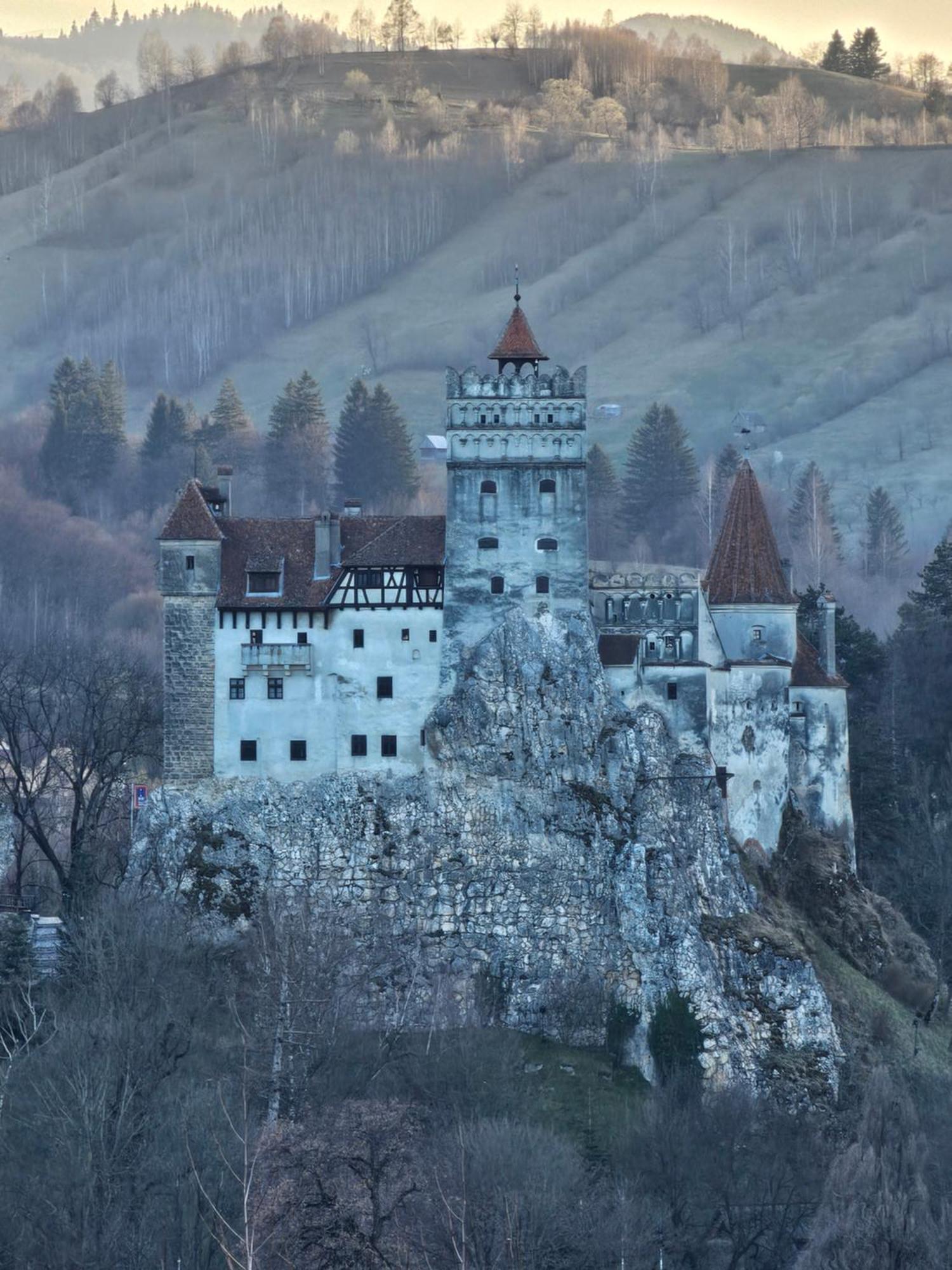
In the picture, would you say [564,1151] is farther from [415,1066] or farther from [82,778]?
[82,778]

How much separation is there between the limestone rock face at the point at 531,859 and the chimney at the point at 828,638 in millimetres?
7873

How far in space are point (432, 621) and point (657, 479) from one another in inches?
2926

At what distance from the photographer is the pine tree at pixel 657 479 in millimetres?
170375

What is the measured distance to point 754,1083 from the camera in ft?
306

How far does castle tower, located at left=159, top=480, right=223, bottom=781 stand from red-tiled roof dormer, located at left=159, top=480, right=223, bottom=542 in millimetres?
29

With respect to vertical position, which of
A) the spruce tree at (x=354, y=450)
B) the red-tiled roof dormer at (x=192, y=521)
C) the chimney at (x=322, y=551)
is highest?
the spruce tree at (x=354, y=450)

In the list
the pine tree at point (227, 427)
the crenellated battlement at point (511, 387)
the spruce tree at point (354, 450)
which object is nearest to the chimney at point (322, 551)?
the crenellated battlement at point (511, 387)

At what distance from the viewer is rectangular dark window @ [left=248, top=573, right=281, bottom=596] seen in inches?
3844

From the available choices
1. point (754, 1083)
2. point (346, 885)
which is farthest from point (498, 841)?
point (754, 1083)

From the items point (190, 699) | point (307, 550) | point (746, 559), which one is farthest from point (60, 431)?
point (746, 559)

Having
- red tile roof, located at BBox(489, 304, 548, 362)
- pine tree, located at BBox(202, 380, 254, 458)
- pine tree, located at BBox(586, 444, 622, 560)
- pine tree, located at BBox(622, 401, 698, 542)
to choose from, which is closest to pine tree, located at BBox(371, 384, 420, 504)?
pine tree, located at BBox(586, 444, 622, 560)

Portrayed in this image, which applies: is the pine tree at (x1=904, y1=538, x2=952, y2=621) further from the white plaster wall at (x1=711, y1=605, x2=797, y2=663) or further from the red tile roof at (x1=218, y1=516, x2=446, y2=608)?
the red tile roof at (x1=218, y1=516, x2=446, y2=608)

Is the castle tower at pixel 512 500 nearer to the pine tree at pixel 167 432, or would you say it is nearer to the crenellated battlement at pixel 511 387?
the crenellated battlement at pixel 511 387

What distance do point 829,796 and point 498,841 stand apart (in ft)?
39.4
